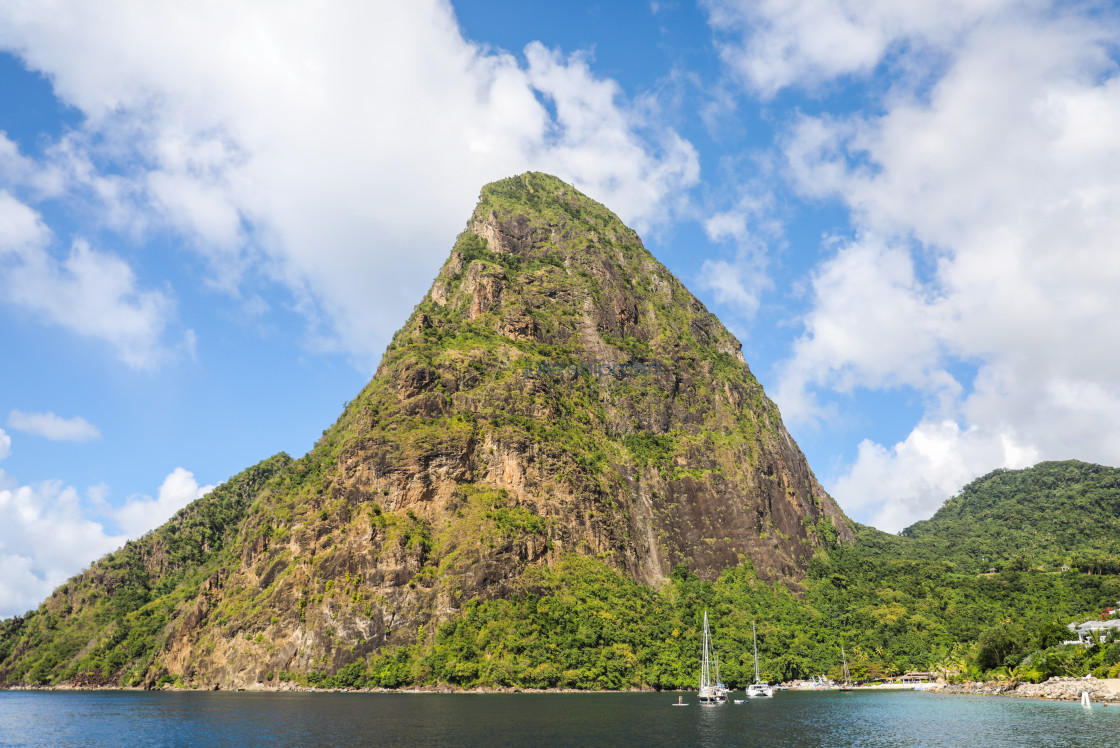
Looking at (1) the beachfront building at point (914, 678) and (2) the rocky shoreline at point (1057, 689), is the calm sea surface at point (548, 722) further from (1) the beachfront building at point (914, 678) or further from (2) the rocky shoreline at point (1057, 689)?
(1) the beachfront building at point (914, 678)

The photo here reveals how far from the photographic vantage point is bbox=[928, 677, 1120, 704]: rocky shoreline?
109 metres

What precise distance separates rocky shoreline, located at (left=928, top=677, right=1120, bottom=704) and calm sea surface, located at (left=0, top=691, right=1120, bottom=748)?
5.06m

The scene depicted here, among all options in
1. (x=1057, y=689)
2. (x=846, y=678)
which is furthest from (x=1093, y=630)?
(x=846, y=678)

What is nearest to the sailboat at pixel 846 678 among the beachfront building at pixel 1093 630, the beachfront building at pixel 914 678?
the beachfront building at pixel 914 678

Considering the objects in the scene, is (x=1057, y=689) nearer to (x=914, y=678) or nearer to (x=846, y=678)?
(x=846, y=678)

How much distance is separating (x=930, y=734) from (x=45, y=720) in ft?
421

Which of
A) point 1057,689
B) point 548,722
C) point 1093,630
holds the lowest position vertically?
point 548,722

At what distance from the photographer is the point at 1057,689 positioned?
386ft

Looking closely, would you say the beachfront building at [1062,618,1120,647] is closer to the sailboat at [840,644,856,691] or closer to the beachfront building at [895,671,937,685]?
the beachfront building at [895,671,937,685]

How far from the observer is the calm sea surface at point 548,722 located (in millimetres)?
80562

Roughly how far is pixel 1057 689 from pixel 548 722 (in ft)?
291

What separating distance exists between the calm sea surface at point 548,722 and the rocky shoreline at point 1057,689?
5055 millimetres

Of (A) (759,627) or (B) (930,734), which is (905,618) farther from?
(B) (930,734)

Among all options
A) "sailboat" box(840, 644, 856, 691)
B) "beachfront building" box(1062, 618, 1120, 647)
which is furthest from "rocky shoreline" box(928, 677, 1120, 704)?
"sailboat" box(840, 644, 856, 691)
